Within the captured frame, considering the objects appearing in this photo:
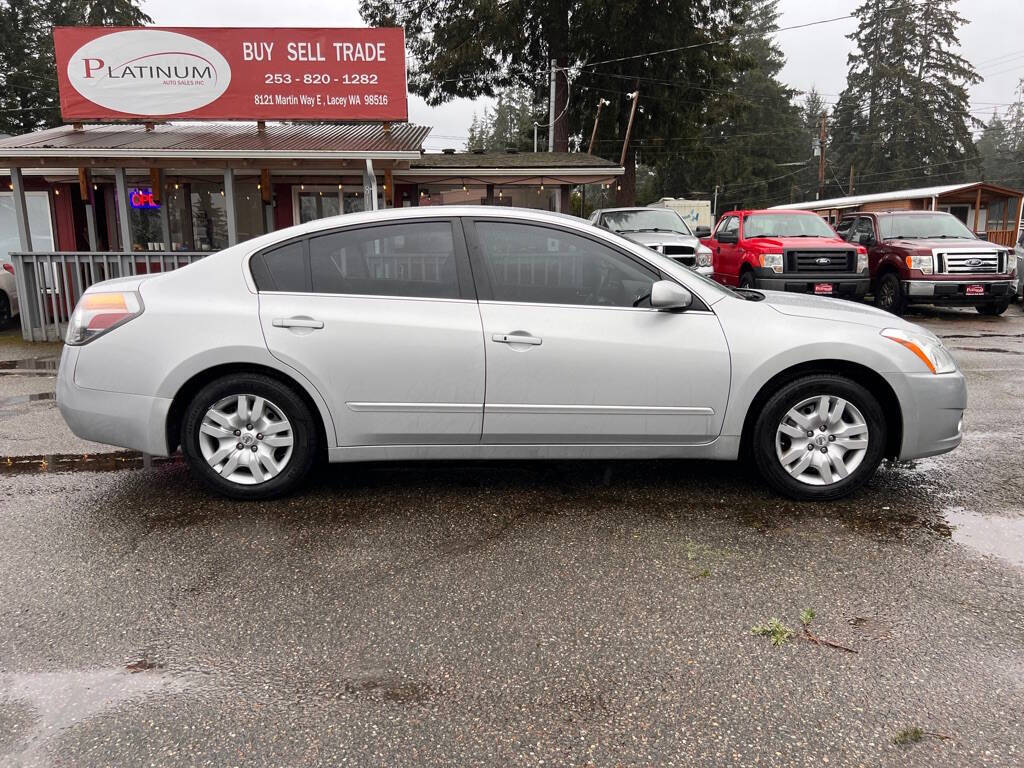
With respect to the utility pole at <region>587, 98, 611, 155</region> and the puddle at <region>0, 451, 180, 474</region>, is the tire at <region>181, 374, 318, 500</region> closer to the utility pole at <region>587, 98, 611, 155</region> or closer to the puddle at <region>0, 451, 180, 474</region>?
the puddle at <region>0, 451, 180, 474</region>

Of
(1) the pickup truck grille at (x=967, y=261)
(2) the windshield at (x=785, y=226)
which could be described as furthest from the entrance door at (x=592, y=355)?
(1) the pickup truck grille at (x=967, y=261)

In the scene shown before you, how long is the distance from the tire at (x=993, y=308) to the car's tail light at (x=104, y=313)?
13593 millimetres

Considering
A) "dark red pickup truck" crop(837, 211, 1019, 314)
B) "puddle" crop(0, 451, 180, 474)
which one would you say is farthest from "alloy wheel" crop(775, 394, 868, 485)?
"dark red pickup truck" crop(837, 211, 1019, 314)

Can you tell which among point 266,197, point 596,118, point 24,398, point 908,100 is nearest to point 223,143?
point 266,197

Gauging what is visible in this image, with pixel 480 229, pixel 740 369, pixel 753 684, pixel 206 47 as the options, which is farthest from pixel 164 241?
pixel 753 684

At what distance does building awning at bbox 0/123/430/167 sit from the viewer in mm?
11500

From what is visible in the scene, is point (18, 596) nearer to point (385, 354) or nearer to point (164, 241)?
point (385, 354)

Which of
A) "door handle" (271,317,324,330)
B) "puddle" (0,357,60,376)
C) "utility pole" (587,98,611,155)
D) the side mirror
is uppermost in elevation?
"utility pole" (587,98,611,155)

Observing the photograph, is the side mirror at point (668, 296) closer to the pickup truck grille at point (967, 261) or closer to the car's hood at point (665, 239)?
the car's hood at point (665, 239)

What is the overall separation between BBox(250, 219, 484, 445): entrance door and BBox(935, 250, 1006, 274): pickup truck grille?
1149cm

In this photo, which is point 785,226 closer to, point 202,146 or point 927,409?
point 202,146

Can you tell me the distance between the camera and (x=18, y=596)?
3.19 meters

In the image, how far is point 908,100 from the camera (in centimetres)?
5934

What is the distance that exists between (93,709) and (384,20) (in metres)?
32.1
